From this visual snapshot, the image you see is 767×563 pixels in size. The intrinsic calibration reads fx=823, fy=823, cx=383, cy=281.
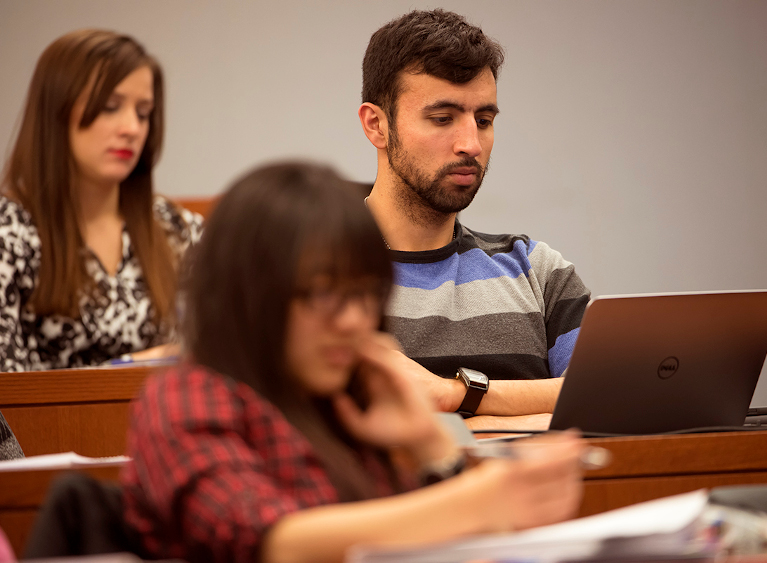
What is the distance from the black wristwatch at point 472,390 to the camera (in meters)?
1.33

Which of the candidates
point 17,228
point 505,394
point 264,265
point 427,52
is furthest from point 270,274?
point 427,52

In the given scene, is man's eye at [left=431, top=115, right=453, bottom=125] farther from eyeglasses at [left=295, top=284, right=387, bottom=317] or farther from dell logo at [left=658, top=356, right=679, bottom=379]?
eyeglasses at [left=295, top=284, right=387, bottom=317]

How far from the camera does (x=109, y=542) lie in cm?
62

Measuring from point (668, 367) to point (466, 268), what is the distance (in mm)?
668

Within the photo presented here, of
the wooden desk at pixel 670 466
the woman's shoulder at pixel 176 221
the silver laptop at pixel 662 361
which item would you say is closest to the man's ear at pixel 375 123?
the woman's shoulder at pixel 176 221

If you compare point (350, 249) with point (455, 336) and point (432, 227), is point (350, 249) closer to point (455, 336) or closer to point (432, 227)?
point (455, 336)

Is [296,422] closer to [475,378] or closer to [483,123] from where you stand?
[475,378]

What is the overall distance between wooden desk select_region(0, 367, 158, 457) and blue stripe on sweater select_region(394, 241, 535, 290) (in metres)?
0.59

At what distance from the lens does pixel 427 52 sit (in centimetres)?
161

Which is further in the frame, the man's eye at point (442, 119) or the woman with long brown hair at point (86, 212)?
the man's eye at point (442, 119)

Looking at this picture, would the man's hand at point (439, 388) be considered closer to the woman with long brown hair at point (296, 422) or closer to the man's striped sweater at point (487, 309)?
the man's striped sweater at point (487, 309)

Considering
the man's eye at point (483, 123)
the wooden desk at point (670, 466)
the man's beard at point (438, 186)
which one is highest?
the man's eye at point (483, 123)

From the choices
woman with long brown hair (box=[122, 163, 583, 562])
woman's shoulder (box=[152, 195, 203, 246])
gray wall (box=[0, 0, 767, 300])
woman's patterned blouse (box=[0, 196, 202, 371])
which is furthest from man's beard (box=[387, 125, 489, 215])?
gray wall (box=[0, 0, 767, 300])

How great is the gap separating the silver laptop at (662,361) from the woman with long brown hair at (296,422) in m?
0.34
